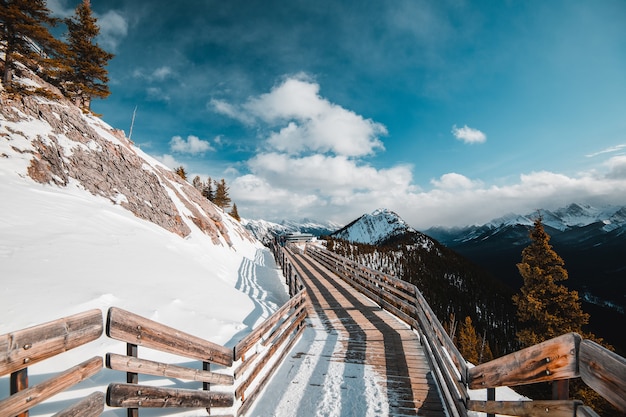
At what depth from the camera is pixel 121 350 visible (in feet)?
17.0

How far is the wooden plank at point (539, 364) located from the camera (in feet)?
7.41

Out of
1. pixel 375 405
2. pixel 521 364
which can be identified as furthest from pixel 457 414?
pixel 521 364

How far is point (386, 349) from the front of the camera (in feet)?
25.1

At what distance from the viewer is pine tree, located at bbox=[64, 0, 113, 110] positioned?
26.0 m

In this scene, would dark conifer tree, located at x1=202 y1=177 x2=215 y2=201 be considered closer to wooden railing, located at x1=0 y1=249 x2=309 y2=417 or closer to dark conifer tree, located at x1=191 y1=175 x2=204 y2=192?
dark conifer tree, located at x1=191 y1=175 x2=204 y2=192

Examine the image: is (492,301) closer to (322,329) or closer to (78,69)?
(322,329)

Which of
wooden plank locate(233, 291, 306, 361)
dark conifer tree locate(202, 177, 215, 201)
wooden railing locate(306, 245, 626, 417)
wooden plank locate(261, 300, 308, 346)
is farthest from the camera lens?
dark conifer tree locate(202, 177, 215, 201)

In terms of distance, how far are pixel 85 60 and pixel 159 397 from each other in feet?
117

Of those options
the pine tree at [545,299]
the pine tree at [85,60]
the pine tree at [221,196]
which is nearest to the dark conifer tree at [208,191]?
the pine tree at [221,196]

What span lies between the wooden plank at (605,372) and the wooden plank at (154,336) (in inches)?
163

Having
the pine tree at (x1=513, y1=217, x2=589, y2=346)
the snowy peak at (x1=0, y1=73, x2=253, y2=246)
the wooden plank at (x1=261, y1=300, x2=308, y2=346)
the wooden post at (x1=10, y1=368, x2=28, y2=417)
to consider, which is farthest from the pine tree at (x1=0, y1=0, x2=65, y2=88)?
the pine tree at (x1=513, y1=217, x2=589, y2=346)

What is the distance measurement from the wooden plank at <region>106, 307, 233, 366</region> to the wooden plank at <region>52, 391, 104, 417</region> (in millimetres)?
510

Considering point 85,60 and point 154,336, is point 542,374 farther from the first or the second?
point 85,60

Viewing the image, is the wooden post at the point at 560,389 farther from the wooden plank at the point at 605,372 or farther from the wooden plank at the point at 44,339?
the wooden plank at the point at 44,339
